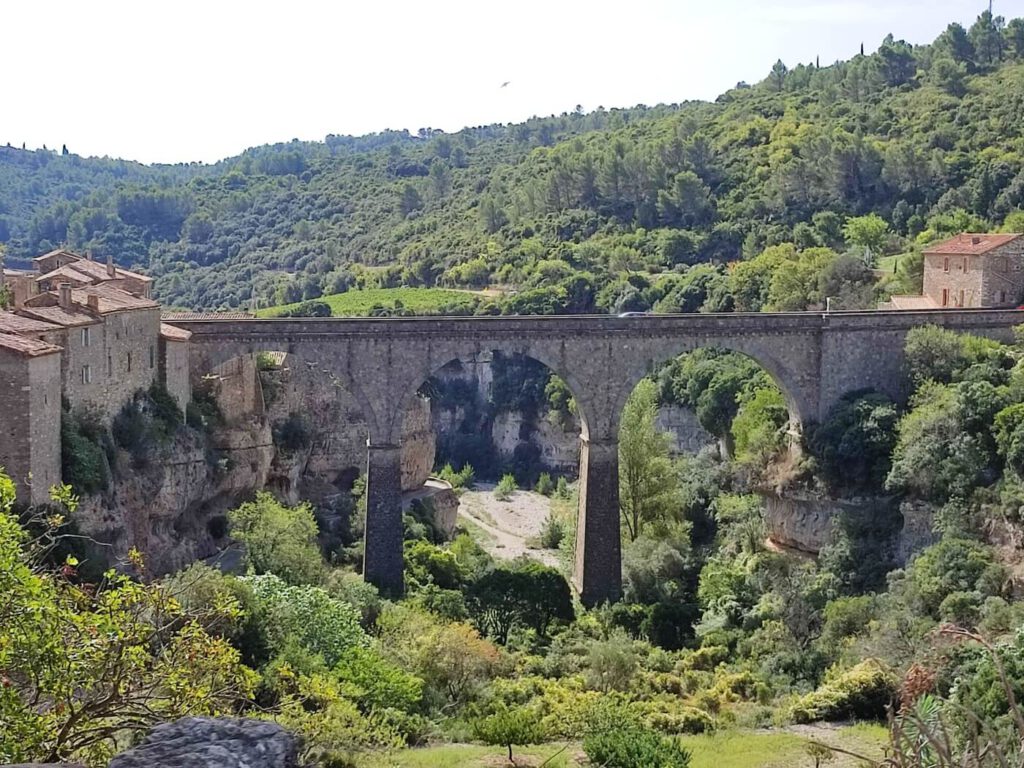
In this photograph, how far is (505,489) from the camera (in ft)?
228

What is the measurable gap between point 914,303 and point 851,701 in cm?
2608

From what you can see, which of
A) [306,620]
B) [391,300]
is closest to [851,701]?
[306,620]

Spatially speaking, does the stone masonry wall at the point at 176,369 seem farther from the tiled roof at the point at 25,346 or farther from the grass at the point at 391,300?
the grass at the point at 391,300

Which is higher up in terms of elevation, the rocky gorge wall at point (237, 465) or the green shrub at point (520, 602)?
the rocky gorge wall at point (237, 465)

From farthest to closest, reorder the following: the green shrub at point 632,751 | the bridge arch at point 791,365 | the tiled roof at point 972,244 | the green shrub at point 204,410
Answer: the tiled roof at point 972,244, the bridge arch at point 791,365, the green shrub at point 204,410, the green shrub at point 632,751

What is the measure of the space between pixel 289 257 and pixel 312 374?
225 ft

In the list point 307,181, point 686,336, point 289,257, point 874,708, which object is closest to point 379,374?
point 686,336

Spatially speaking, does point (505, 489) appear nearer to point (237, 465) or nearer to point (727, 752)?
point (237, 465)

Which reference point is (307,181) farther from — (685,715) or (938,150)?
(685,715)

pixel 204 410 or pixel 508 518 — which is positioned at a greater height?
pixel 204 410

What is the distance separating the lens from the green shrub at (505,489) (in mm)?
68656

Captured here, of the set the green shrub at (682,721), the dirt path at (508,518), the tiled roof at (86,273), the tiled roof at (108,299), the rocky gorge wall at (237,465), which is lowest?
the dirt path at (508,518)

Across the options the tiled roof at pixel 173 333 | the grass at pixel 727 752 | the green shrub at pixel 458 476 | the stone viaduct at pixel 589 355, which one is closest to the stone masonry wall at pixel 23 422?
the tiled roof at pixel 173 333

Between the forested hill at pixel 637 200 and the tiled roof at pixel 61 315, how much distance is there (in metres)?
43.1
